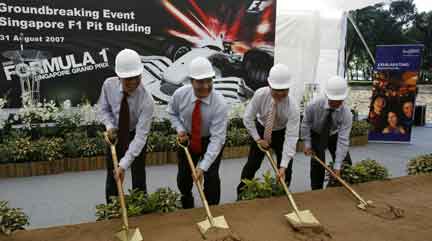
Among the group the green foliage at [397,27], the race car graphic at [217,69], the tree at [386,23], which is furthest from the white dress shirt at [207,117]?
the tree at [386,23]

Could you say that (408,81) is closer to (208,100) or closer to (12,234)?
(208,100)

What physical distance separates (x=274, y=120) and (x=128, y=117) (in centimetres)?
116

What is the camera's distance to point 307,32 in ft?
21.9

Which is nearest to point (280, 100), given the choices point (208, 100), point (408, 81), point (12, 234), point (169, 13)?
point (208, 100)

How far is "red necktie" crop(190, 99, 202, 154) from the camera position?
2555mm

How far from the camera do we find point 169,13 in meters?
5.77

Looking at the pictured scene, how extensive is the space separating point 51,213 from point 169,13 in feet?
12.0

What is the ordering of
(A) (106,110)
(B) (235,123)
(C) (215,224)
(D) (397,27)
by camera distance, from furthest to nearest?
(D) (397,27), (B) (235,123), (A) (106,110), (C) (215,224)

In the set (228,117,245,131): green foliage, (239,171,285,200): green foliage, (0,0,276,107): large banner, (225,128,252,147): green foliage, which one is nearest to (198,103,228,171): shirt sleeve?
(239,171,285,200): green foliage

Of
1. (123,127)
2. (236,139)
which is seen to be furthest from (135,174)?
(236,139)

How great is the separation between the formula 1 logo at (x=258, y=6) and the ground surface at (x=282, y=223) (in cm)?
451

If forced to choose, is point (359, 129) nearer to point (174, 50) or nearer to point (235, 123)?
point (235, 123)

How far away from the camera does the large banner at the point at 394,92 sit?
21.3 ft

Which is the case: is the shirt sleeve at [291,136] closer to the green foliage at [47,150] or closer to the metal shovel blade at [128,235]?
the metal shovel blade at [128,235]
